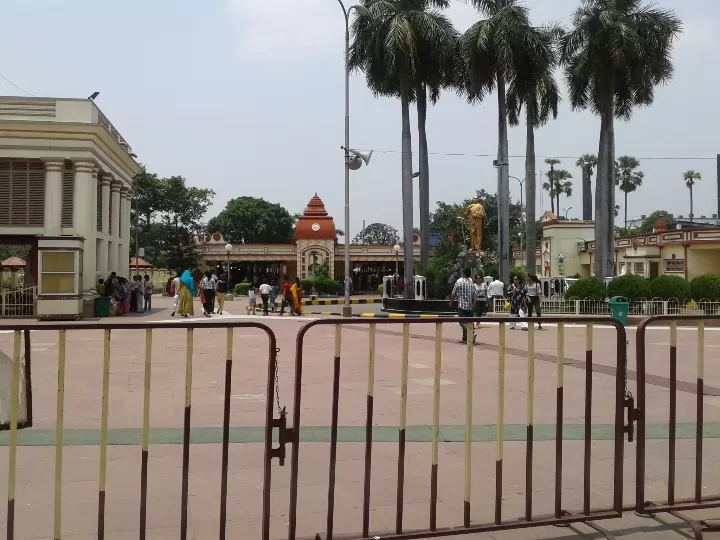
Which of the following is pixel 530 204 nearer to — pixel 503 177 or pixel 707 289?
pixel 503 177

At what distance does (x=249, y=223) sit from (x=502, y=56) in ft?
169

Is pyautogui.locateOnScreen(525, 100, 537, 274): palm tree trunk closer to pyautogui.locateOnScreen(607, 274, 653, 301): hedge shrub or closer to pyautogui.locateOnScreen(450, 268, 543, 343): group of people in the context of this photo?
pyautogui.locateOnScreen(607, 274, 653, 301): hedge shrub

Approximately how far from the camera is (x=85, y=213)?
22953 mm

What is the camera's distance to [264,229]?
75.1 m

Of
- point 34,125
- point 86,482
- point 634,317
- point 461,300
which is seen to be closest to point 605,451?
point 86,482

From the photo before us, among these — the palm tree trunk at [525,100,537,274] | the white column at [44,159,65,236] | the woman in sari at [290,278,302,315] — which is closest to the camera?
the white column at [44,159,65,236]

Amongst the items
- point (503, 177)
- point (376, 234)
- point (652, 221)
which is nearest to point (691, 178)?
point (652, 221)

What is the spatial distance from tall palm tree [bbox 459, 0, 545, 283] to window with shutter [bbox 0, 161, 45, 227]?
1738cm

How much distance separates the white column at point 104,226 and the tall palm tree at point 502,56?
613 inches

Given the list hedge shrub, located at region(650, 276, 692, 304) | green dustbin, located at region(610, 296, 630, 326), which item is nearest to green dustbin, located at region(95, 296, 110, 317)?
green dustbin, located at region(610, 296, 630, 326)

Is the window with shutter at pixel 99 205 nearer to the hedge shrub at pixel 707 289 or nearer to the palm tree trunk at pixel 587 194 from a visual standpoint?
the hedge shrub at pixel 707 289

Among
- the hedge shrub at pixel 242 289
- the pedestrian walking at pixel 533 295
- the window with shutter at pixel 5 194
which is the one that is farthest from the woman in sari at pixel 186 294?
the hedge shrub at pixel 242 289

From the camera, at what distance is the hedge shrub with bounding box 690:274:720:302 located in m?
23.1

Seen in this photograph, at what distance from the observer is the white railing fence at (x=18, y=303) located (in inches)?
878
